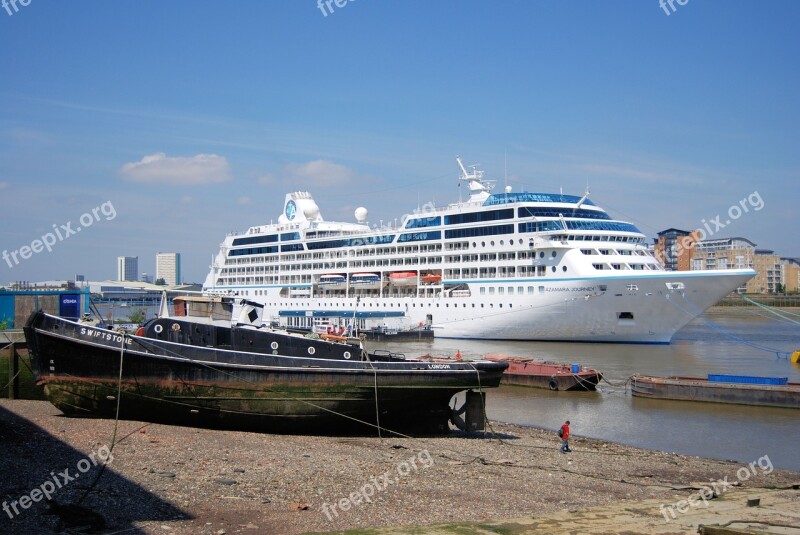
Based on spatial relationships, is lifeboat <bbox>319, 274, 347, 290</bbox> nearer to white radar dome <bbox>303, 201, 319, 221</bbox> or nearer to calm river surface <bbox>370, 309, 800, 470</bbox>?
white radar dome <bbox>303, 201, 319, 221</bbox>

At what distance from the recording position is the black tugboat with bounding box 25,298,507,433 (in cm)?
1762

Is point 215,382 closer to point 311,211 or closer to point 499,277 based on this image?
point 499,277

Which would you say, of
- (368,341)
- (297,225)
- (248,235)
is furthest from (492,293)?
(248,235)

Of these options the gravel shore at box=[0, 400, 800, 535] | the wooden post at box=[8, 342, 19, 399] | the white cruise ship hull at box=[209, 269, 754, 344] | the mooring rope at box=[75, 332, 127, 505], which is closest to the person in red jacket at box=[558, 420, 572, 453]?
the gravel shore at box=[0, 400, 800, 535]

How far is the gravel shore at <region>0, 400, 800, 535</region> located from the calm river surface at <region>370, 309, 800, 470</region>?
1995 mm

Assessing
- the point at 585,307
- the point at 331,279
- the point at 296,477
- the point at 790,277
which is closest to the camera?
the point at 296,477

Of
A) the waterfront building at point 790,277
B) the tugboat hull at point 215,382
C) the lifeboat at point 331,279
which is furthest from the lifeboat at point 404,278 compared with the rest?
the waterfront building at point 790,277

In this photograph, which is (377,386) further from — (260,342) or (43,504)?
(43,504)

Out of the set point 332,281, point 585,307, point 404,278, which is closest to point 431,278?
point 404,278

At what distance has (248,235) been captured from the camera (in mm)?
69375

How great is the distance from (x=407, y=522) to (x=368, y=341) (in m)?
41.2

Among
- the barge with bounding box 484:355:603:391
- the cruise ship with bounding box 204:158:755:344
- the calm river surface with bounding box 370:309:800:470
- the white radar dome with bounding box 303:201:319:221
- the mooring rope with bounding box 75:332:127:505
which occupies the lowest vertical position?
the calm river surface with bounding box 370:309:800:470

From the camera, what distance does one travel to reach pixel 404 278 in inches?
2136

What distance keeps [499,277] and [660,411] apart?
23791 mm
